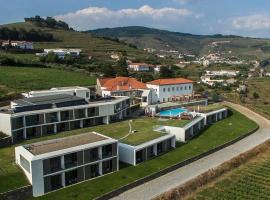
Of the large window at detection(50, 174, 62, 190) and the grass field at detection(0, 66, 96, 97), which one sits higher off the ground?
the grass field at detection(0, 66, 96, 97)

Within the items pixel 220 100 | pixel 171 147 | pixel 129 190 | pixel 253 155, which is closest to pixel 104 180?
pixel 129 190

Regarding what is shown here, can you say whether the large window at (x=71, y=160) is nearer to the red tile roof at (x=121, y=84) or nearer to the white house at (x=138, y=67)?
the red tile roof at (x=121, y=84)

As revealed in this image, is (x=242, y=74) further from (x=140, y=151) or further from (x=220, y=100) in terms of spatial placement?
(x=140, y=151)

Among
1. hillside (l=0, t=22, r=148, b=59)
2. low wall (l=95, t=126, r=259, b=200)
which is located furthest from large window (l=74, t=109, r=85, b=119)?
hillside (l=0, t=22, r=148, b=59)

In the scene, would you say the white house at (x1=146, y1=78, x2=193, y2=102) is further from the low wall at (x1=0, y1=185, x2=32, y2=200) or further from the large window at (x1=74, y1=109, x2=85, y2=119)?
the low wall at (x1=0, y1=185, x2=32, y2=200)

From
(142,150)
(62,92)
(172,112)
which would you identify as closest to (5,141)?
(142,150)

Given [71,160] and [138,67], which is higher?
[138,67]

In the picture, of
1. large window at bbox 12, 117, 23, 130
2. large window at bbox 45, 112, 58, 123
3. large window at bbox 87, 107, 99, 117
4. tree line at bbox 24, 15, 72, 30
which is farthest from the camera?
tree line at bbox 24, 15, 72, 30

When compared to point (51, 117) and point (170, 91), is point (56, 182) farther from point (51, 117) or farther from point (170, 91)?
point (170, 91)
